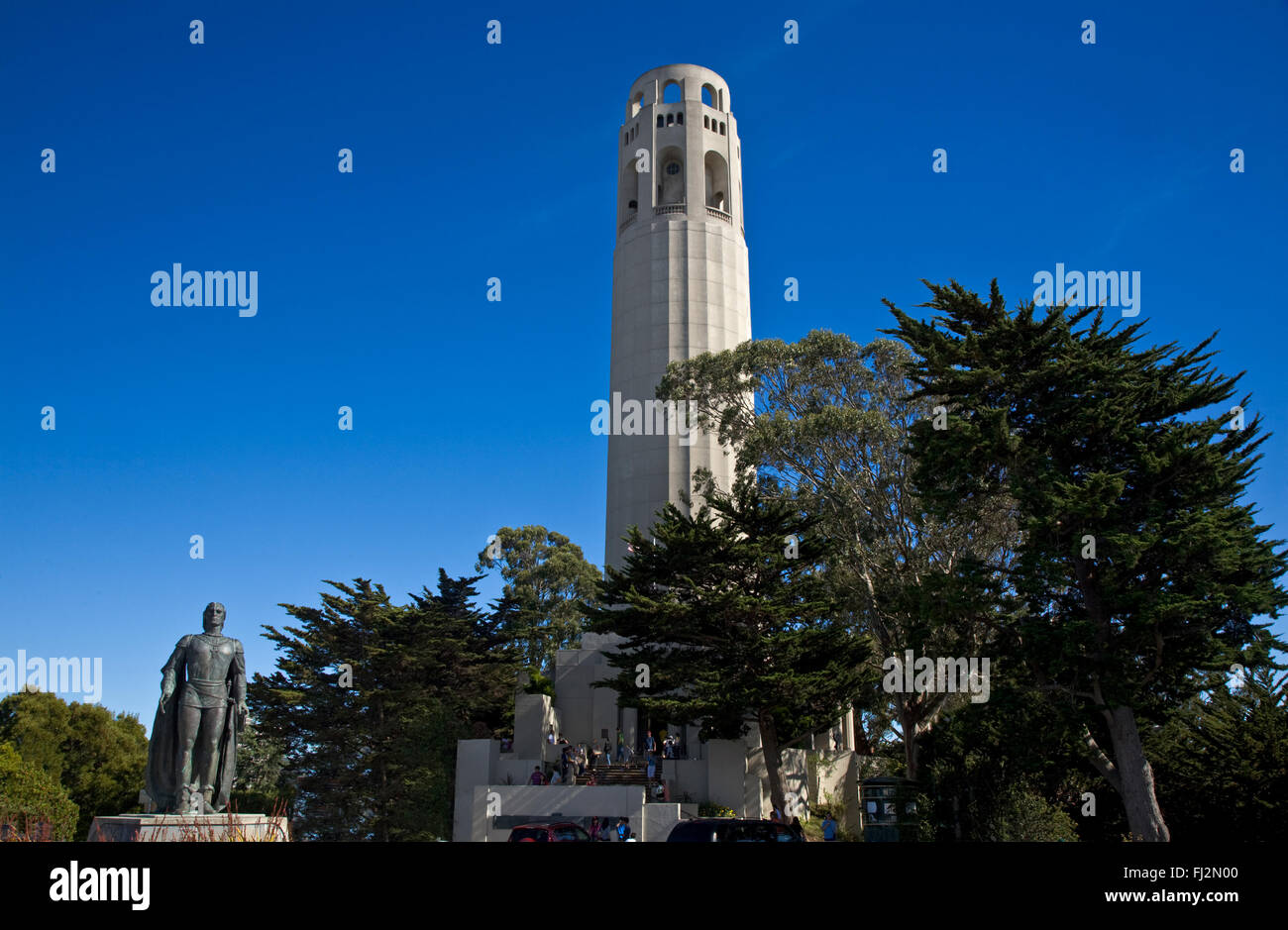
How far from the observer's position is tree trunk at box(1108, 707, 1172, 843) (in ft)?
73.8

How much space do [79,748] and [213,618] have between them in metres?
44.1

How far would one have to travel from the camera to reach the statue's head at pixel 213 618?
1415cm

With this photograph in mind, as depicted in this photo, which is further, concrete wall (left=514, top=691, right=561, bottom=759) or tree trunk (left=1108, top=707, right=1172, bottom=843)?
concrete wall (left=514, top=691, right=561, bottom=759)

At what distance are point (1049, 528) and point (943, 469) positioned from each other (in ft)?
10.5

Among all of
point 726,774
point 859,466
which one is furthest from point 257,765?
point 859,466

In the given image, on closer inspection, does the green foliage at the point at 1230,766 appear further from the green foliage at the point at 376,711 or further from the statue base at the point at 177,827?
the green foliage at the point at 376,711

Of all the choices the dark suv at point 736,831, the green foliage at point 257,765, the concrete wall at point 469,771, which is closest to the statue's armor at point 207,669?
the dark suv at point 736,831

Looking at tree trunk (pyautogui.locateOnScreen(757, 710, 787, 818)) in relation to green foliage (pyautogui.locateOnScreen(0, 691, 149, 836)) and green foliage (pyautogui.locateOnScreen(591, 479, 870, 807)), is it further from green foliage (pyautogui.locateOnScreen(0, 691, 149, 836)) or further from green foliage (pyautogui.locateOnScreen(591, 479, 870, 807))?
green foliage (pyautogui.locateOnScreen(0, 691, 149, 836))

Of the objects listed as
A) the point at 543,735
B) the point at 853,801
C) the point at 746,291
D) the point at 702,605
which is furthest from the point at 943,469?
the point at 746,291

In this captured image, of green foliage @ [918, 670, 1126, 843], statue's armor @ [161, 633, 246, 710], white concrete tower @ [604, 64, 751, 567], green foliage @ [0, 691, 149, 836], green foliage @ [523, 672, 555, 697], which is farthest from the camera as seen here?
white concrete tower @ [604, 64, 751, 567]

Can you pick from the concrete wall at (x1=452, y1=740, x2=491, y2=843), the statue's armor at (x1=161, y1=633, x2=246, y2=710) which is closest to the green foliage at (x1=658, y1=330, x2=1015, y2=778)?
the concrete wall at (x1=452, y1=740, x2=491, y2=843)

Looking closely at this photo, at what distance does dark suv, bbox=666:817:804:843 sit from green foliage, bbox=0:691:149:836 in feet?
133

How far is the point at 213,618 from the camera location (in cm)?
1420
